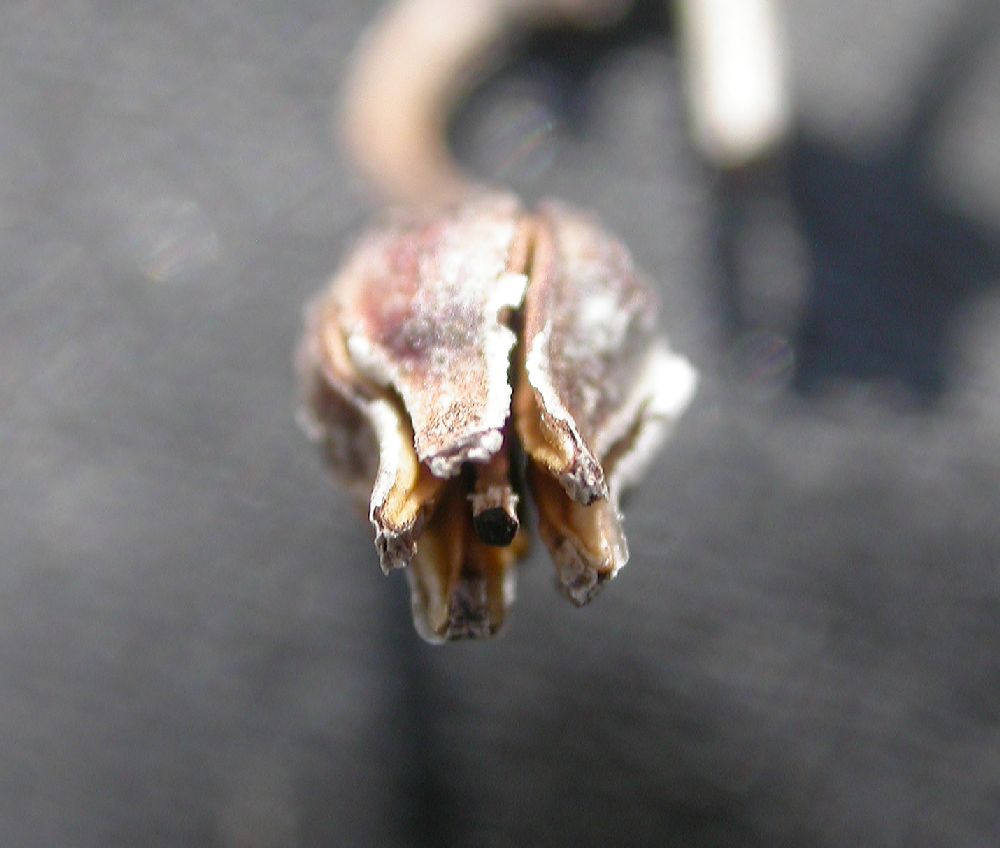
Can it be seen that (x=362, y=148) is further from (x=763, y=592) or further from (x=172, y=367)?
(x=763, y=592)

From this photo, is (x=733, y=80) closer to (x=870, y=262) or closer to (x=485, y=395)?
(x=870, y=262)

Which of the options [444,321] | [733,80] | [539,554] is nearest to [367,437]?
[444,321]

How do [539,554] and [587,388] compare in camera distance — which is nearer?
[587,388]

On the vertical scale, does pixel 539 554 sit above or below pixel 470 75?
below

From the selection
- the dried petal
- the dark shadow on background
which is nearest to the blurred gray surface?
the dark shadow on background

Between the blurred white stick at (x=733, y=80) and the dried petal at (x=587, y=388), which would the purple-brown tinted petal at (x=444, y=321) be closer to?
the dried petal at (x=587, y=388)
